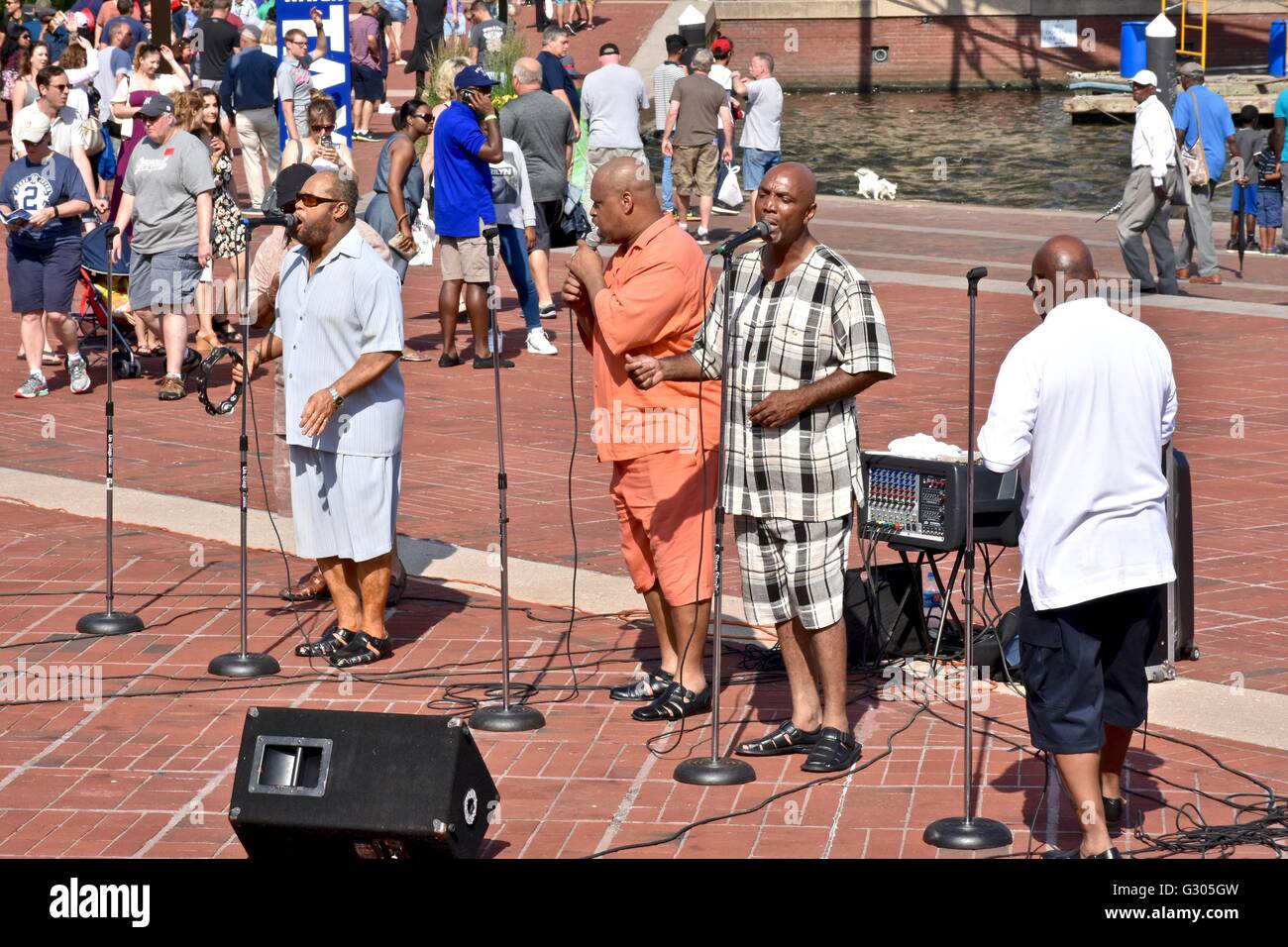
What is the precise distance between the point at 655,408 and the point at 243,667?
197cm

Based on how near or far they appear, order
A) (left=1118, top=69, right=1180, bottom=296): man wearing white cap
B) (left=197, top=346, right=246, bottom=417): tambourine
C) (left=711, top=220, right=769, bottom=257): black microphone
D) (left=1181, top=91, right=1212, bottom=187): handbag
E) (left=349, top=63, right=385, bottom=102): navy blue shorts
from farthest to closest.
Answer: (left=349, top=63, right=385, bottom=102): navy blue shorts → (left=1181, top=91, right=1212, bottom=187): handbag → (left=1118, top=69, right=1180, bottom=296): man wearing white cap → (left=197, top=346, right=246, bottom=417): tambourine → (left=711, top=220, right=769, bottom=257): black microphone

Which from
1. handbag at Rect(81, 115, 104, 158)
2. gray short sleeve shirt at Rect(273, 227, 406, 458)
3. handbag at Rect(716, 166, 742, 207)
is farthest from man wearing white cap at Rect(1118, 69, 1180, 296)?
gray short sleeve shirt at Rect(273, 227, 406, 458)

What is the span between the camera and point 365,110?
1006 inches

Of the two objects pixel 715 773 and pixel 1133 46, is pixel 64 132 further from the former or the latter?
pixel 1133 46

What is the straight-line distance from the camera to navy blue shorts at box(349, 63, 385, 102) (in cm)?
2534

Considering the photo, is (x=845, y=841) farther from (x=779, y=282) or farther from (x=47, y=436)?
(x=47, y=436)

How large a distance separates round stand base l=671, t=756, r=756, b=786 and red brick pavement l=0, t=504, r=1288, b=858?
0.04 meters

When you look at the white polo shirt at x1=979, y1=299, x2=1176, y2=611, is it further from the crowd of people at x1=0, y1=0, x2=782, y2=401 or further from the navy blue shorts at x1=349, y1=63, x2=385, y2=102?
the navy blue shorts at x1=349, y1=63, x2=385, y2=102

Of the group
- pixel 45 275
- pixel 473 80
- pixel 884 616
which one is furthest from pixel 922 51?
pixel 884 616

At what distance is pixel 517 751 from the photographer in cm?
656
